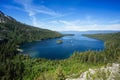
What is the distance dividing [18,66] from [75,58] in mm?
58710

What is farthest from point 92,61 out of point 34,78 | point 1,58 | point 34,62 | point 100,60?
point 1,58

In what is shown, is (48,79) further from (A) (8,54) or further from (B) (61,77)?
(A) (8,54)

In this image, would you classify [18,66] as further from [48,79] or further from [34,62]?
[48,79]

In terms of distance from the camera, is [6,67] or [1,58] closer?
[6,67]

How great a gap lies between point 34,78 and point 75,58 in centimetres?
6019

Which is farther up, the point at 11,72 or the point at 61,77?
the point at 61,77

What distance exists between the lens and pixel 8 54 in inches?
5866

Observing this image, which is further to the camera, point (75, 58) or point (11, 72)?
point (75, 58)

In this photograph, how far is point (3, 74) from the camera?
304ft

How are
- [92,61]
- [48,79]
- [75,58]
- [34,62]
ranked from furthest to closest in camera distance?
[75,58] < [92,61] < [34,62] < [48,79]

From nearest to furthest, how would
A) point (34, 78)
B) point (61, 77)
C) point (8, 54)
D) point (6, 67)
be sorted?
point (61, 77) < point (34, 78) < point (6, 67) < point (8, 54)

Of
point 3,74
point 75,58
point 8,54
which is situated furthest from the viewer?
point 8,54

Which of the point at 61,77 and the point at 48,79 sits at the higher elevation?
the point at 61,77

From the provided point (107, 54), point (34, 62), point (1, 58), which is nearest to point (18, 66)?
point (34, 62)
